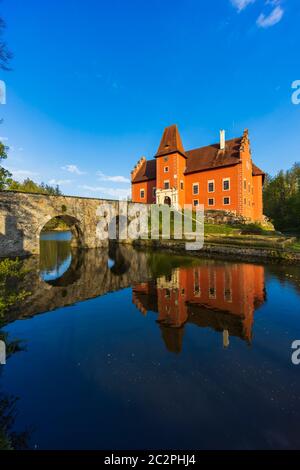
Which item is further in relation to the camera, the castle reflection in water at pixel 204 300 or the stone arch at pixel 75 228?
the stone arch at pixel 75 228

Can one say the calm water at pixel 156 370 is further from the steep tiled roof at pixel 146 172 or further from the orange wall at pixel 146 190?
the steep tiled roof at pixel 146 172

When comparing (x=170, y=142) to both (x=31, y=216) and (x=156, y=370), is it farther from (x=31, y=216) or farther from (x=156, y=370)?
(x=156, y=370)

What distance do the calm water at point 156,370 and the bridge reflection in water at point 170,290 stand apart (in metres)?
0.08

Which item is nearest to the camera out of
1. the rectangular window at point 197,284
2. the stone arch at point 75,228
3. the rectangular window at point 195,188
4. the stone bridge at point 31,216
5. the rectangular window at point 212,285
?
the rectangular window at point 212,285

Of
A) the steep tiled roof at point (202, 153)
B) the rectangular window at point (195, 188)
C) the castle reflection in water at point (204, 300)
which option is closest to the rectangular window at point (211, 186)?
the rectangular window at point (195, 188)

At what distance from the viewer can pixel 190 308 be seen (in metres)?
8.20

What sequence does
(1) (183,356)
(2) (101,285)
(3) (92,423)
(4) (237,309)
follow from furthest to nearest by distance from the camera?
(2) (101,285), (4) (237,309), (1) (183,356), (3) (92,423)

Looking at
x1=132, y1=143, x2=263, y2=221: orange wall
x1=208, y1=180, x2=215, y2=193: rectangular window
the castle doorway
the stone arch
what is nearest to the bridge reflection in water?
the stone arch

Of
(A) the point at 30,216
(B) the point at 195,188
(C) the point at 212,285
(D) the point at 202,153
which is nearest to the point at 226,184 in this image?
(B) the point at 195,188

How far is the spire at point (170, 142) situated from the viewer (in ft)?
124

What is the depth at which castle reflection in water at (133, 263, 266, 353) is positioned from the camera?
670cm
